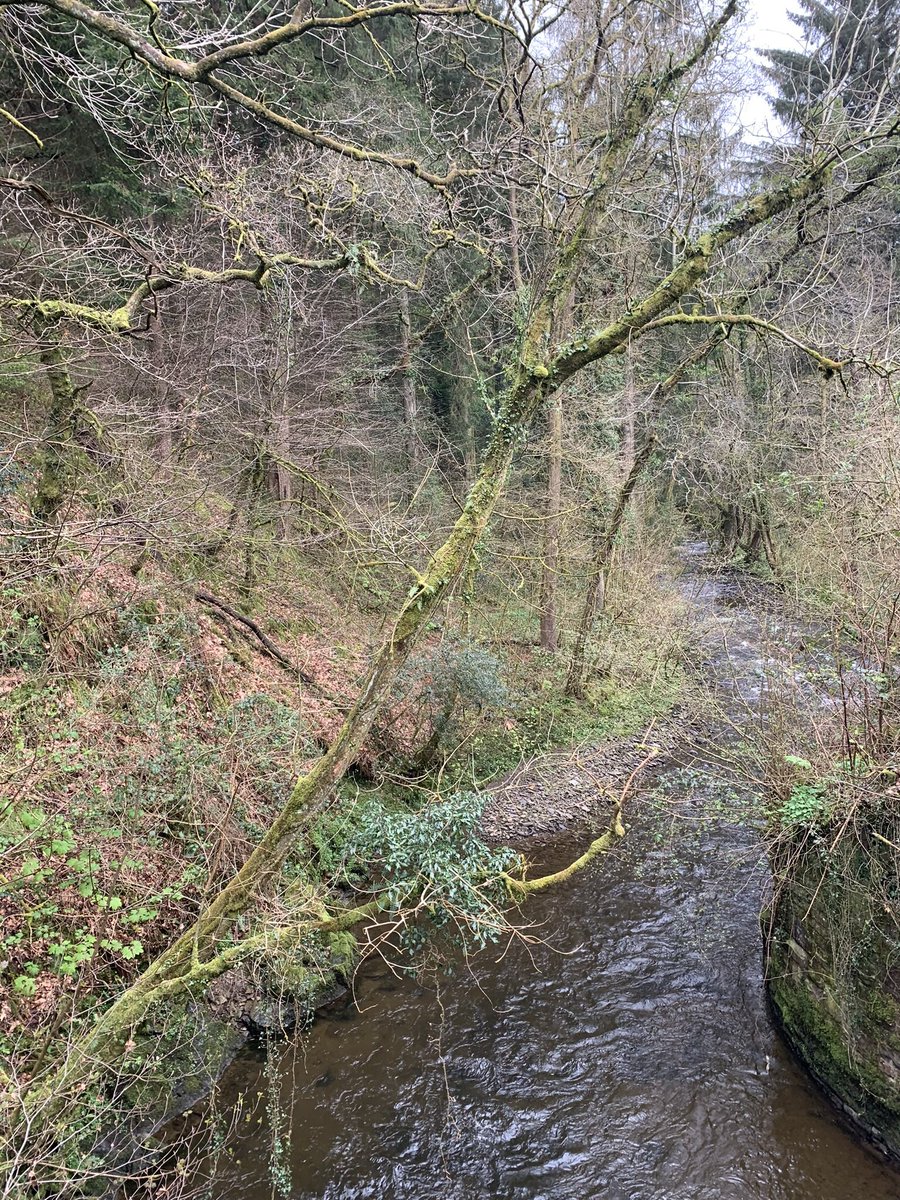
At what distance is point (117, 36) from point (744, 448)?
16084mm

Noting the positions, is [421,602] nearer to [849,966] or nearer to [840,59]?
[849,966]

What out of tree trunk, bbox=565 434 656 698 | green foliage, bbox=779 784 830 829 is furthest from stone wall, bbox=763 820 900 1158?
tree trunk, bbox=565 434 656 698

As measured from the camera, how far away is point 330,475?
508 inches

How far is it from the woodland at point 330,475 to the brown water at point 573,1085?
711 mm

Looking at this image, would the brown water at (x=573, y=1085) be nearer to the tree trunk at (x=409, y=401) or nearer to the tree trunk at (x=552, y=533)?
the tree trunk at (x=552, y=533)

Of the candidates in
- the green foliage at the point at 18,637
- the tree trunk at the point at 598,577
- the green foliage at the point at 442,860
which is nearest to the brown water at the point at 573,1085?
the green foliage at the point at 442,860

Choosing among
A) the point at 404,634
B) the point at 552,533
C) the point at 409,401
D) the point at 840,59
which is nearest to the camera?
the point at 404,634

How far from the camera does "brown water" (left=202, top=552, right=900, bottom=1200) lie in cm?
482

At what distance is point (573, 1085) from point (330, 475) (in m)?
10.8

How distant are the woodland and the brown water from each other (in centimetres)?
71

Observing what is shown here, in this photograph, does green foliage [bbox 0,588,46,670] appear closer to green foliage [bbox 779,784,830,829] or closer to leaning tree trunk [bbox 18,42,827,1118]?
leaning tree trunk [bbox 18,42,827,1118]

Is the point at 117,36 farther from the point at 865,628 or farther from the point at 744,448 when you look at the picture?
the point at 744,448

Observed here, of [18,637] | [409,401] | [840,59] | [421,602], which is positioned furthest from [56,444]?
[409,401]

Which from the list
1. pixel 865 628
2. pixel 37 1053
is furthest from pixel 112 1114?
pixel 865 628
